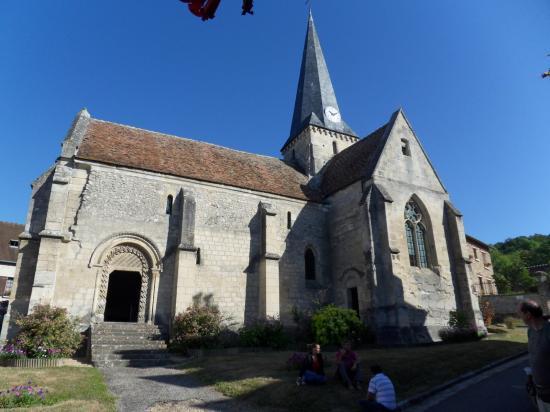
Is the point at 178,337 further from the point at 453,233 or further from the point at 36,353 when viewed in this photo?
the point at 453,233

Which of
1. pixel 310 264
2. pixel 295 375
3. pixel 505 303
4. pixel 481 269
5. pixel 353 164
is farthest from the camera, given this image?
pixel 481 269

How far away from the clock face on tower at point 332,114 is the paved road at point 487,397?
73.2 feet

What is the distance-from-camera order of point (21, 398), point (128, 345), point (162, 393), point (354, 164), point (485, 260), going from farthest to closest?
1. point (485, 260)
2. point (354, 164)
3. point (128, 345)
4. point (162, 393)
5. point (21, 398)

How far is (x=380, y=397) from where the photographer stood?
640 centimetres

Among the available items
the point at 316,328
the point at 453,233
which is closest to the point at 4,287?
the point at 316,328

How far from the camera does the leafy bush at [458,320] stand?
17438 millimetres

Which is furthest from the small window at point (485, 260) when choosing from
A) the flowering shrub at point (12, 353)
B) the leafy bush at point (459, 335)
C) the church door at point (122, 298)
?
the flowering shrub at point (12, 353)

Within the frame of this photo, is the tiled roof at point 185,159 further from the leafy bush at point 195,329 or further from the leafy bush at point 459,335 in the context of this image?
the leafy bush at point 459,335

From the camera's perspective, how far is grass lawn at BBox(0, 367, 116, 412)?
7179mm

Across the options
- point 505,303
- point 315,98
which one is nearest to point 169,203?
point 315,98

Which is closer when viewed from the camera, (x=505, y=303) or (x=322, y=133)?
(x=322, y=133)

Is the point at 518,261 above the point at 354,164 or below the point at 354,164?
below

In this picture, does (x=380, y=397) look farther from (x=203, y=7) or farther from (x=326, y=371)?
(x=203, y=7)

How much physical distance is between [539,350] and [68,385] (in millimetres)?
9487
